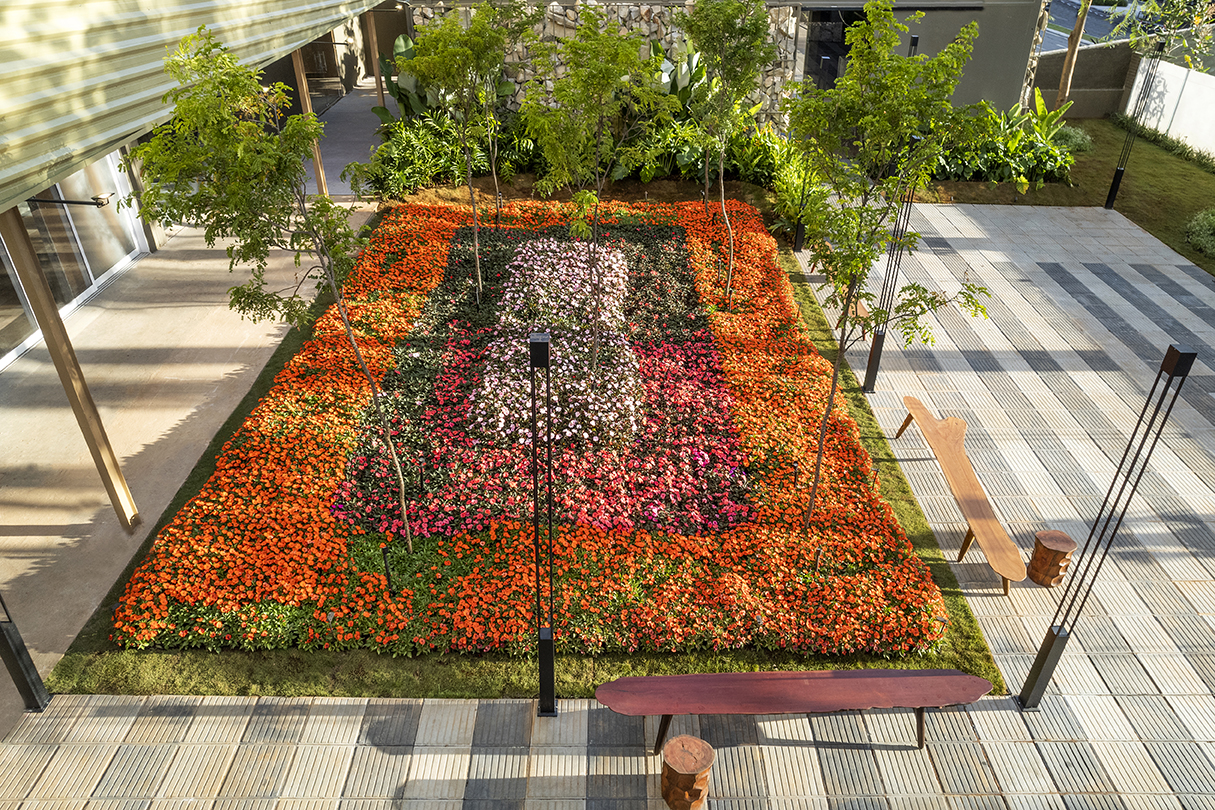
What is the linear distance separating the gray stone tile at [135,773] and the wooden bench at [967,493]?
22.2 ft

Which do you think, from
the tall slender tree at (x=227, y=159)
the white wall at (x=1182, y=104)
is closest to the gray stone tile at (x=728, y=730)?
the tall slender tree at (x=227, y=159)

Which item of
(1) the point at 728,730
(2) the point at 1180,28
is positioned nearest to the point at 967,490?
(1) the point at 728,730

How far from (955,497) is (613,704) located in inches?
165

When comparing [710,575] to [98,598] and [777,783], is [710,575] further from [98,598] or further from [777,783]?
[98,598]

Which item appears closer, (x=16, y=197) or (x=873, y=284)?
(x=16, y=197)

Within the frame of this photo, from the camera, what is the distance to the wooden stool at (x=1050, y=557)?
698 centimetres

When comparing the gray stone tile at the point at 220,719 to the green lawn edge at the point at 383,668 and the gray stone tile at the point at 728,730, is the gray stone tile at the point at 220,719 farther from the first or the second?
the gray stone tile at the point at 728,730

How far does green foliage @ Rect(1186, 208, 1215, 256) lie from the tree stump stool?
13.9 m

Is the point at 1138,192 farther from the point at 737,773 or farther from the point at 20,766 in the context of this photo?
the point at 20,766

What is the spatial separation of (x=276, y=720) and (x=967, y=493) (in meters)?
→ 6.42

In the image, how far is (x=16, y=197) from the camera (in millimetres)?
5172

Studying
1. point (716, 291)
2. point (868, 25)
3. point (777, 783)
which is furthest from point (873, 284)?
point (777, 783)

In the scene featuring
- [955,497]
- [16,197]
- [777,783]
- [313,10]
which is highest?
[313,10]

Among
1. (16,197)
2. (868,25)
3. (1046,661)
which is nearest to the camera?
(16,197)
